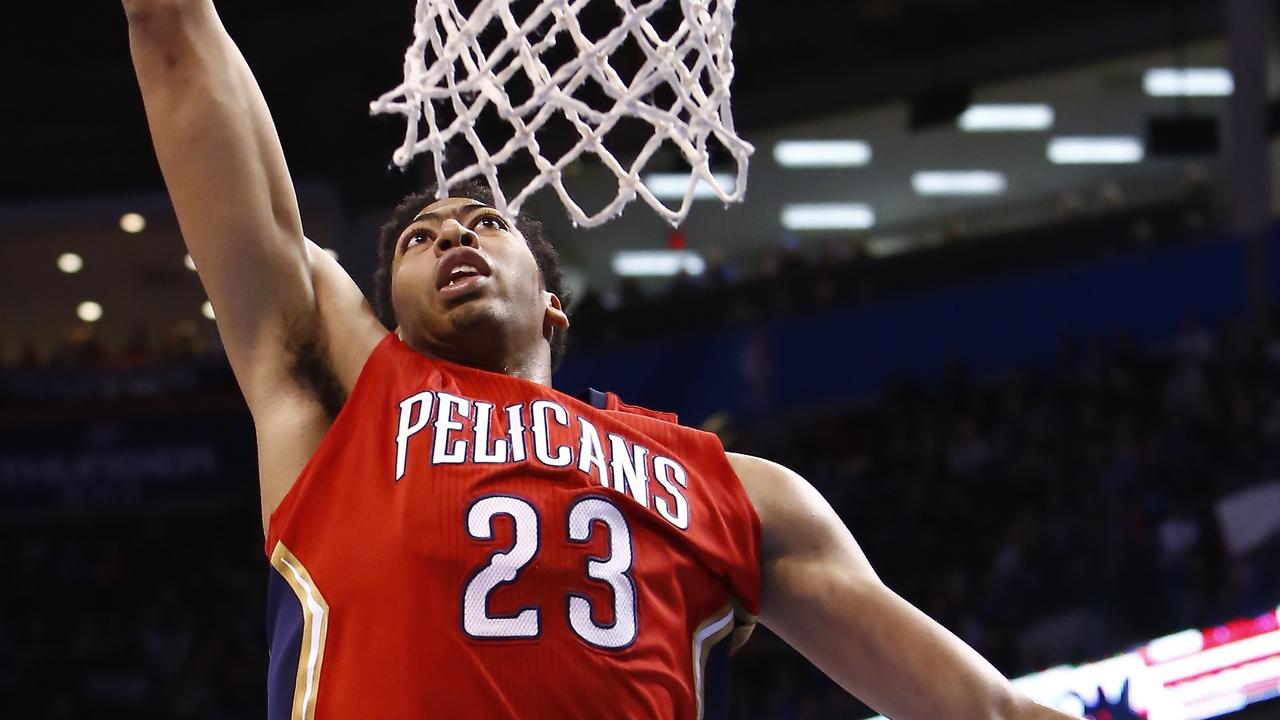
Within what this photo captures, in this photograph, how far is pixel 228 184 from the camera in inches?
86.6

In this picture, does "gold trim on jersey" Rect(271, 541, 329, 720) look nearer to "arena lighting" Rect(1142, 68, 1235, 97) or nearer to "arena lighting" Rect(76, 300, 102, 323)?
"arena lighting" Rect(1142, 68, 1235, 97)

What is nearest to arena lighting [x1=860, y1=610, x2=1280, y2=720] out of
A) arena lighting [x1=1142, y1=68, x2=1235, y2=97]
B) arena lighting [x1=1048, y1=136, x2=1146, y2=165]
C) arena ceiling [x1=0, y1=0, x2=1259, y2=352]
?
arena lighting [x1=1142, y1=68, x2=1235, y2=97]

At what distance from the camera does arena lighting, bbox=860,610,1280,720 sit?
21.8 feet

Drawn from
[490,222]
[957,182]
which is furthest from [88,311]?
[490,222]

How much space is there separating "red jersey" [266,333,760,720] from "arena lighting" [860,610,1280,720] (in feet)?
15.6

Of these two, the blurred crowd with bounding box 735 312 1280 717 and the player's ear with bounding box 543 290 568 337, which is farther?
the blurred crowd with bounding box 735 312 1280 717

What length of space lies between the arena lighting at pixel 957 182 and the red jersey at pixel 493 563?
46.9 feet

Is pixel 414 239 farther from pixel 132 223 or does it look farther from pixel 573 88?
pixel 132 223

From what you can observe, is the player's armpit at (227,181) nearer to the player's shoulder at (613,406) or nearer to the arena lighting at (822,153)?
the player's shoulder at (613,406)

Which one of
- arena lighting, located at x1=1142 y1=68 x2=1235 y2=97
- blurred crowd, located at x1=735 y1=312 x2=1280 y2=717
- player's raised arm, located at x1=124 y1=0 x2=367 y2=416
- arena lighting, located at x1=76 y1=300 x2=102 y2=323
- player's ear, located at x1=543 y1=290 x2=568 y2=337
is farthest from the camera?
arena lighting, located at x1=76 y1=300 x2=102 y2=323

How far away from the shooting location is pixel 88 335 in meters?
15.9

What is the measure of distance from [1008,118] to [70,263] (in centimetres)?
1010

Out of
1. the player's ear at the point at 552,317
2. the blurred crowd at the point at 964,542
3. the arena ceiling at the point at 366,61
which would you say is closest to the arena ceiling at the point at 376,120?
the arena ceiling at the point at 366,61

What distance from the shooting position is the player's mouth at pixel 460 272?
2.34 meters
